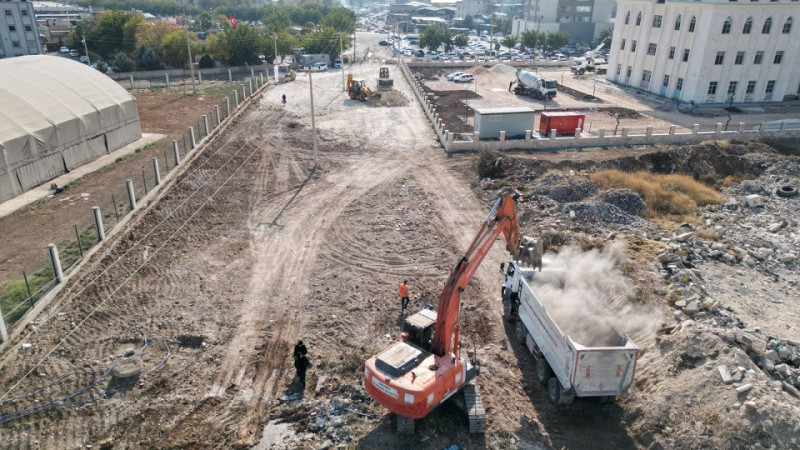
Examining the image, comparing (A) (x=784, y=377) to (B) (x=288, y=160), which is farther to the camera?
(B) (x=288, y=160)

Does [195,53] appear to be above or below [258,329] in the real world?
above

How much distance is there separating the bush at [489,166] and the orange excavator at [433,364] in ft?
47.6

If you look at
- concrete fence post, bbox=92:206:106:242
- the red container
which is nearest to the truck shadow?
concrete fence post, bbox=92:206:106:242

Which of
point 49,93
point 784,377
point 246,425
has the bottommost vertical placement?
point 246,425

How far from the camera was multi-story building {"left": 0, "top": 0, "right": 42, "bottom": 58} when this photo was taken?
70625 mm

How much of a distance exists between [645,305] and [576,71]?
54.2 meters

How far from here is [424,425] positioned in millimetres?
11812

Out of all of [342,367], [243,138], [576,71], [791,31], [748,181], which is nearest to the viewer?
[342,367]

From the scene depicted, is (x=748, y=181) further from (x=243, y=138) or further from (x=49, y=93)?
(x=49, y=93)

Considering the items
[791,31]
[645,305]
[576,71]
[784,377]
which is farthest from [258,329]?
[576,71]

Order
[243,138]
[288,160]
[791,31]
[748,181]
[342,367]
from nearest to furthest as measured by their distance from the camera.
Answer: [342,367]
[748,181]
[288,160]
[243,138]
[791,31]

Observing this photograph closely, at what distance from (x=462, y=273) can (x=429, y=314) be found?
1.67 metres

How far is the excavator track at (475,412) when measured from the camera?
11.5m

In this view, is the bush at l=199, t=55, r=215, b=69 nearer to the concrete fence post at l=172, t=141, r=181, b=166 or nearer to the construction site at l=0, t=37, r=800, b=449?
the concrete fence post at l=172, t=141, r=181, b=166
